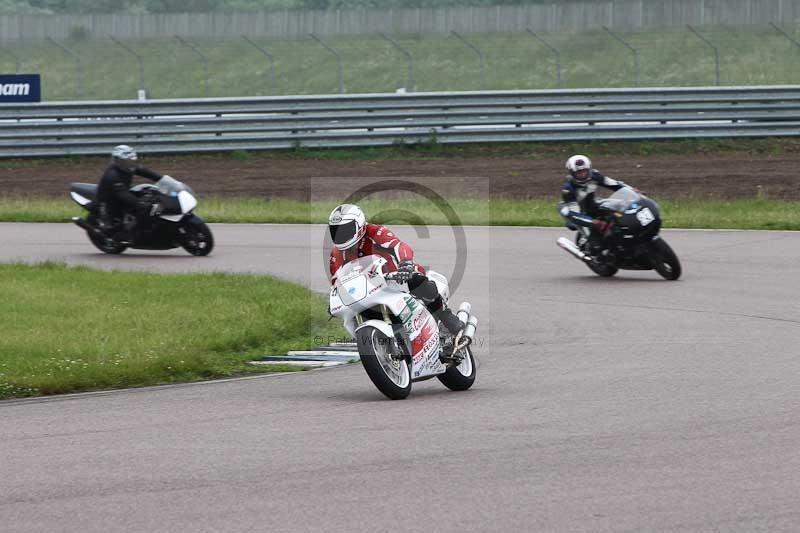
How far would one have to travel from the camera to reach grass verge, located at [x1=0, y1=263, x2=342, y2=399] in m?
11.1

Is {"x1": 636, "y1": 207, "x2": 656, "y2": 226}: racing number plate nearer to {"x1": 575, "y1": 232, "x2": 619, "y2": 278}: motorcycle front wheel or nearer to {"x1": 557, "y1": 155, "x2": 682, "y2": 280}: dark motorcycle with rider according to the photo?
{"x1": 557, "y1": 155, "x2": 682, "y2": 280}: dark motorcycle with rider

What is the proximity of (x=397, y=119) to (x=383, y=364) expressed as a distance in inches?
836

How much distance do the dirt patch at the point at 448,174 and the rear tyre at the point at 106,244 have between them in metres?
6.89

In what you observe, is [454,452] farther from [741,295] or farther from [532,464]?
[741,295]

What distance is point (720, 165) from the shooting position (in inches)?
1135

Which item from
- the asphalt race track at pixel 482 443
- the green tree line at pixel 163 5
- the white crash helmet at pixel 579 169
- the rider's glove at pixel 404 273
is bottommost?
the asphalt race track at pixel 482 443

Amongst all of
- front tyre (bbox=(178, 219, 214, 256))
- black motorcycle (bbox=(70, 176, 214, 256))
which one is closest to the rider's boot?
black motorcycle (bbox=(70, 176, 214, 256))

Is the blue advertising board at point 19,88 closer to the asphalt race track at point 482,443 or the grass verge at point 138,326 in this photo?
the grass verge at point 138,326

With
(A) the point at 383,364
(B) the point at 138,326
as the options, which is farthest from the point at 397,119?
(A) the point at 383,364

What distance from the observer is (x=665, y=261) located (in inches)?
656

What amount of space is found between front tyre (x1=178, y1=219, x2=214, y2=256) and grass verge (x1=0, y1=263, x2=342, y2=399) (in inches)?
99.8

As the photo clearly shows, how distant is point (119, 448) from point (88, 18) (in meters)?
43.1

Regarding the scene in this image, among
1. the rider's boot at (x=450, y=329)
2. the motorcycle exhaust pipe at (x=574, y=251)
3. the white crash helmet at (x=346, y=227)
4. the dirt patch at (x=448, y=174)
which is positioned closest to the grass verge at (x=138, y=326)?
the rider's boot at (x=450, y=329)

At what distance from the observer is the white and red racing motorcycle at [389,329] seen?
9578 millimetres
